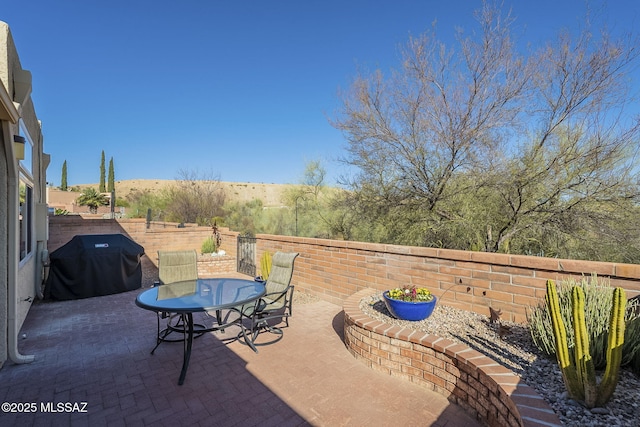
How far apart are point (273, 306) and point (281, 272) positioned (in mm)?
585

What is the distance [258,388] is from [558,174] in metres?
6.03

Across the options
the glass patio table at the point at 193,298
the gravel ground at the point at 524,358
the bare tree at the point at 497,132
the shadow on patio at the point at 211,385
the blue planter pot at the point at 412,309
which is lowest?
the shadow on patio at the point at 211,385

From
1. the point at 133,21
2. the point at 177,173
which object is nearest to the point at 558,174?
→ the point at 133,21

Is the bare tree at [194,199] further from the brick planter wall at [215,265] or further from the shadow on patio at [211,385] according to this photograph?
the shadow on patio at [211,385]

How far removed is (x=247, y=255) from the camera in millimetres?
8516

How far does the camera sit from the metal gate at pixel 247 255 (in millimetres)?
8211

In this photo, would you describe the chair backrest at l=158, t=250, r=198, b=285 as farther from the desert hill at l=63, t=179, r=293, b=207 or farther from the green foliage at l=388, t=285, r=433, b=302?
the desert hill at l=63, t=179, r=293, b=207

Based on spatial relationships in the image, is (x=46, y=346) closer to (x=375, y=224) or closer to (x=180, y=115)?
(x=375, y=224)

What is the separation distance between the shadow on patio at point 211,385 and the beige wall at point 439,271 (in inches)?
53.8

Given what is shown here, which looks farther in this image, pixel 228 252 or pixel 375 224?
pixel 228 252

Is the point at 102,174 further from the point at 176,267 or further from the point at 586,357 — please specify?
the point at 586,357

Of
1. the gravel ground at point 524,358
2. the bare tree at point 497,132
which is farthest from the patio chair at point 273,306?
the bare tree at point 497,132

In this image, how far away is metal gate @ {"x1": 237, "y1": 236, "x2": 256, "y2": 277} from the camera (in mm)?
8211

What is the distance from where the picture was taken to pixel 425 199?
6695mm
